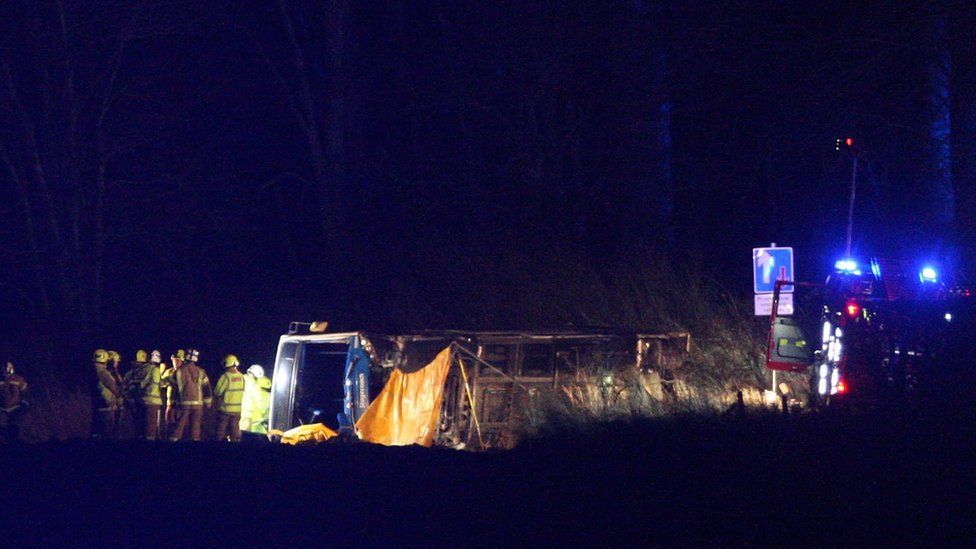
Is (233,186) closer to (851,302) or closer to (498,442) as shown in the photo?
(498,442)

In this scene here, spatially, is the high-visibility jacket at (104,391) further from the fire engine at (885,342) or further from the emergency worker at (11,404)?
the fire engine at (885,342)

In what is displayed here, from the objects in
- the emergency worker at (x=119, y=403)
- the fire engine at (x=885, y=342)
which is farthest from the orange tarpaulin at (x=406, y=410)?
the emergency worker at (x=119, y=403)

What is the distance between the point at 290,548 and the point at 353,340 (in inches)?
222

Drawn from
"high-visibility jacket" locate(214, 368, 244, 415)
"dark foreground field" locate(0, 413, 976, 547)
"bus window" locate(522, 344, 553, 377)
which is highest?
"bus window" locate(522, 344, 553, 377)

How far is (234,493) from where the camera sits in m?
10.4

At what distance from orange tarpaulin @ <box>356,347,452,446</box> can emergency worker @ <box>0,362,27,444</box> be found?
802 cm

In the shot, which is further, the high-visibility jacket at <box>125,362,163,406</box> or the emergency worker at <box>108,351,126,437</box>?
the emergency worker at <box>108,351,126,437</box>

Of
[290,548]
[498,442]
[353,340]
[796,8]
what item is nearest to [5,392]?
[353,340]

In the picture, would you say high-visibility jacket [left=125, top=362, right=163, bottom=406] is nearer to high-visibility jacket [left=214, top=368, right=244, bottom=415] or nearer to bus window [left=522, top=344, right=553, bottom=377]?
high-visibility jacket [left=214, top=368, right=244, bottom=415]

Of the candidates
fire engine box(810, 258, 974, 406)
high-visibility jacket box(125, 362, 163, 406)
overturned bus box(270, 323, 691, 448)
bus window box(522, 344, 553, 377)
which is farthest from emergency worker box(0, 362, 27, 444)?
fire engine box(810, 258, 974, 406)

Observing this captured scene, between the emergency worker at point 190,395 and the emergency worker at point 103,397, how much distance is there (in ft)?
3.04

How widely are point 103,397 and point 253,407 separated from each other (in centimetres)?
257

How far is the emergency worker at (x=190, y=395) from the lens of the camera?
59.0 feet

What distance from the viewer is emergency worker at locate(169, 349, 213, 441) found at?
59.0 feet
